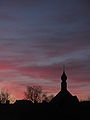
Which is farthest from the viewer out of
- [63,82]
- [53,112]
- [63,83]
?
[63,82]

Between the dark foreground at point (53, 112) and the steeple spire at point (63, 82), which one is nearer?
the dark foreground at point (53, 112)

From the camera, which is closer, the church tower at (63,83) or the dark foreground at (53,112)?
the dark foreground at (53,112)

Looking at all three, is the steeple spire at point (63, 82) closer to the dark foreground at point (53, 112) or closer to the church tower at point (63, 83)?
the church tower at point (63, 83)

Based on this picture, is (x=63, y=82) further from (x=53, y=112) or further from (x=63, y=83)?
(x=53, y=112)

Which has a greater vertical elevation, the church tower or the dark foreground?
the church tower

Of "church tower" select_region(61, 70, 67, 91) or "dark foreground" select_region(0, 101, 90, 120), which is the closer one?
"dark foreground" select_region(0, 101, 90, 120)

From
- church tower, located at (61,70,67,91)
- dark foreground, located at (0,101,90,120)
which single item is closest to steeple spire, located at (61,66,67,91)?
church tower, located at (61,70,67,91)

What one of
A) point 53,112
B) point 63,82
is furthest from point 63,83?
point 53,112

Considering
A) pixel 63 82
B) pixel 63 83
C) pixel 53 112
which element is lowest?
pixel 53 112

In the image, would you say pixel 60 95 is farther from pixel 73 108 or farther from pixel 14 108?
pixel 73 108

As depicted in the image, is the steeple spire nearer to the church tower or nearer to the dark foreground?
the church tower

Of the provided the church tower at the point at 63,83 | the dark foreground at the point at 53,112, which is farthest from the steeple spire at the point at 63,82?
the dark foreground at the point at 53,112

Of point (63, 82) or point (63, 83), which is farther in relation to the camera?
point (63, 82)

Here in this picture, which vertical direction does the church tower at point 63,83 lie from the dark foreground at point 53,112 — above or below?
above
